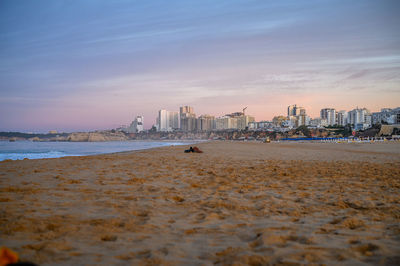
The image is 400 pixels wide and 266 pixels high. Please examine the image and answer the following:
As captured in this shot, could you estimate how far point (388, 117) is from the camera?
143625 millimetres

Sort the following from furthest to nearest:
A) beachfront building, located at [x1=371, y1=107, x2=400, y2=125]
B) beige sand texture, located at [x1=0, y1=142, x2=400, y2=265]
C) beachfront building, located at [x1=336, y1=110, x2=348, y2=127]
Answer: beachfront building, located at [x1=336, y1=110, x2=348, y2=127] < beachfront building, located at [x1=371, y1=107, x2=400, y2=125] < beige sand texture, located at [x1=0, y1=142, x2=400, y2=265]

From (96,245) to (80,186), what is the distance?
3.61 metres

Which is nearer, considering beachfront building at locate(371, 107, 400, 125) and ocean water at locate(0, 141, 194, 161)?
ocean water at locate(0, 141, 194, 161)

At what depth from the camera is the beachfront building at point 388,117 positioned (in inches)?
5032

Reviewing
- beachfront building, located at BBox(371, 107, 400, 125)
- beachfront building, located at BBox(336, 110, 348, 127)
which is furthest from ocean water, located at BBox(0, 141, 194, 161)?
beachfront building, located at BBox(336, 110, 348, 127)

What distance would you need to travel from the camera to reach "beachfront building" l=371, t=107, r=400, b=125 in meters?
128

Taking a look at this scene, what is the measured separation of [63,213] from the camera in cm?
366

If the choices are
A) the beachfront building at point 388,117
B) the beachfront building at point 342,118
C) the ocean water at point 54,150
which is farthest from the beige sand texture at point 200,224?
the beachfront building at point 342,118

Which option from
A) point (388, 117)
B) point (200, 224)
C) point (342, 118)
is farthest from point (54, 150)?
point (342, 118)

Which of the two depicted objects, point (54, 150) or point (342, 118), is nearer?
point (54, 150)

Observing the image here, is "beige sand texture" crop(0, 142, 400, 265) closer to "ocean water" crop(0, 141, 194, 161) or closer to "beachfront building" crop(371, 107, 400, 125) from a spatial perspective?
"ocean water" crop(0, 141, 194, 161)

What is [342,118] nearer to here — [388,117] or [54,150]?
[388,117]

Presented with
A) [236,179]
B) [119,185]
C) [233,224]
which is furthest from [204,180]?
[233,224]

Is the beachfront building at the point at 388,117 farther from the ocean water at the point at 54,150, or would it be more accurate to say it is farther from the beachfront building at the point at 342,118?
the ocean water at the point at 54,150
